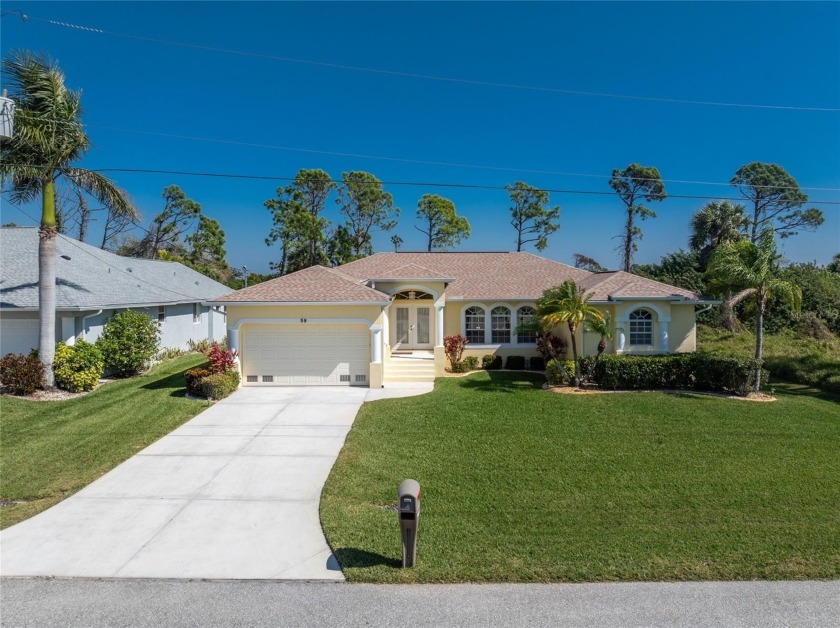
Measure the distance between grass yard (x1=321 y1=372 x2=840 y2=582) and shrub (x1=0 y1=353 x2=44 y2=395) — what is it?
9906mm

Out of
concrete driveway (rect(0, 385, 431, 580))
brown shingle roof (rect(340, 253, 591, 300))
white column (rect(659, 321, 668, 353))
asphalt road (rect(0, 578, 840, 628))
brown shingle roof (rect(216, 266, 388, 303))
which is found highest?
brown shingle roof (rect(340, 253, 591, 300))

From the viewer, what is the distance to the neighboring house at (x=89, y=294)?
15.6 meters

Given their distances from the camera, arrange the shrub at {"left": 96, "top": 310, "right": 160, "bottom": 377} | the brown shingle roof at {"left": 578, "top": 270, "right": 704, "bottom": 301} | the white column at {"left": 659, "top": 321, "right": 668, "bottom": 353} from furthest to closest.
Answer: the white column at {"left": 659, "top": 321, "right": 668, "bottom": 353} < the brown shingle roof at {"left": 578, "top": 270, "right": 704, "bottom": 301} < the shrub at {"left": 96, "top": 310, "right": 160, "bottom": 377}

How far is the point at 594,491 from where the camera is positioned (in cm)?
773

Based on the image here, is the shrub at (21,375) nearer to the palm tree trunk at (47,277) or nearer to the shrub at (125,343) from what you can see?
the palm tree trunk at (47,277)

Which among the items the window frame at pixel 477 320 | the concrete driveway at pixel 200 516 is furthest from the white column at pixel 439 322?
the concrete driveway at pixel 200 516

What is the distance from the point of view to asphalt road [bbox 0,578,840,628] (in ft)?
15.6

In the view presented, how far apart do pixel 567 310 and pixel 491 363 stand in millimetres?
5648

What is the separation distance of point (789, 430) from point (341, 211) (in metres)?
35.6

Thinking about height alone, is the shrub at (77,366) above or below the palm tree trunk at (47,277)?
below

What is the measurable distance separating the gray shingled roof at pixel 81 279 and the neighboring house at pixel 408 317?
5406 millimetres

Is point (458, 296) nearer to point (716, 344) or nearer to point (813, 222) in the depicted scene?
point (716, 344)

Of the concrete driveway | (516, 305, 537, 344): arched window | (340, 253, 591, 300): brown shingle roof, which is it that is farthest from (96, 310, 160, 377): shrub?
(516, 305, 537, 344): arched window

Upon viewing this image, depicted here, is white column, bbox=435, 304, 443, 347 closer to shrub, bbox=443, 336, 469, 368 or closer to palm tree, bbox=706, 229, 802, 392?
shrub, bbox=443, 336, 469, 368
